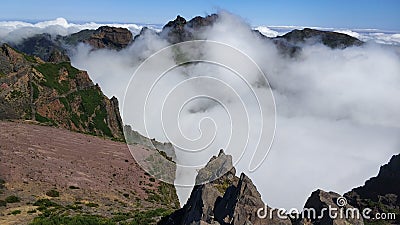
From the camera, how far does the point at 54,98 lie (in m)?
85.6

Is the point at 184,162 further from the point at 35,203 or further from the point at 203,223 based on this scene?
the point at 203,223

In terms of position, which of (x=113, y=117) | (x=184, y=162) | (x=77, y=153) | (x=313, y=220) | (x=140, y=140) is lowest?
(x=313, y=220)

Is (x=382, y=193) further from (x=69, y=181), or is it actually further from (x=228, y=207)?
(x=228, y=207)

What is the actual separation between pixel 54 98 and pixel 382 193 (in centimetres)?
6894

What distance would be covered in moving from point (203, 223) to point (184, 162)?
140 ft

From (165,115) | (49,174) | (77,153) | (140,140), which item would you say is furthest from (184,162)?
(165,115)

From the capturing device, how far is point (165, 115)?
1803 centimetres

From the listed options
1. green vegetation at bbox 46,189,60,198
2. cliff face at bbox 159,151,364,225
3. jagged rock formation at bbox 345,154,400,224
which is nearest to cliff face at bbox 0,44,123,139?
green vegetation at bbox 46,189,60,198

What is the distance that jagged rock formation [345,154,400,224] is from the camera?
2502 inches

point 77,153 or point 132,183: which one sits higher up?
point 77,153

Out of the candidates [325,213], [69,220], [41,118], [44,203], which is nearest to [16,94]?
[41,118]

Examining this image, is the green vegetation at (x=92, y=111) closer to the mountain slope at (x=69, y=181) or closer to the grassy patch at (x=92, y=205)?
the mountain slope at (x=69, y=181)

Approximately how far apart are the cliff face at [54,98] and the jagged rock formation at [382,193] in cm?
5380

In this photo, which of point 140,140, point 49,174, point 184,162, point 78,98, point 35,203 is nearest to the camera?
point 35,203
